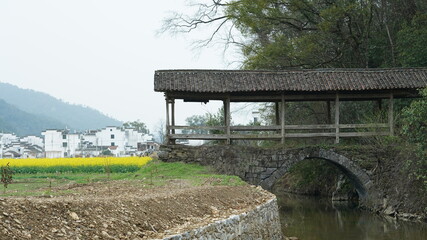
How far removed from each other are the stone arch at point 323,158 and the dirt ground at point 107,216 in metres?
9.70

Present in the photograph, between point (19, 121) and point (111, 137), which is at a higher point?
point (19, 121)

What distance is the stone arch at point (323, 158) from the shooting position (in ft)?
76.9

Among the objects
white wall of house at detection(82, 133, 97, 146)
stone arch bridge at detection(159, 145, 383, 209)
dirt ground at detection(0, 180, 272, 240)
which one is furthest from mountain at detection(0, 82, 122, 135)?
dirt ground at detection(0, 180, 272, 240)

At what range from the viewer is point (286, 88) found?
23688 mm

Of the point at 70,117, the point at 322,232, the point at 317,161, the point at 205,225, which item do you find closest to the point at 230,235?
the point at 205,225

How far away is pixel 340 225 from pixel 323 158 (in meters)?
3.14

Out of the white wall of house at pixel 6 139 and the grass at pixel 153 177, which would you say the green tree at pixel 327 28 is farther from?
the white wall of house at pixel 6 139

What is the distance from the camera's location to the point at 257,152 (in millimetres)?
23578

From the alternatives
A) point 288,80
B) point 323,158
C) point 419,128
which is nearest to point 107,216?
point 419,128

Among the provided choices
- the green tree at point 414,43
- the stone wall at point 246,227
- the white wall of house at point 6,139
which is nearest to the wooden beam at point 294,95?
the green tree at point 414,43

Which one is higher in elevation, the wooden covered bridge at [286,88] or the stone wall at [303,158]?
the wooden covered bridge at [286,88]

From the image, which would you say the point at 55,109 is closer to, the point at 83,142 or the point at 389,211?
the point at 83,142

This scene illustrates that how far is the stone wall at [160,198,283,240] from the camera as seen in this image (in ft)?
33.5

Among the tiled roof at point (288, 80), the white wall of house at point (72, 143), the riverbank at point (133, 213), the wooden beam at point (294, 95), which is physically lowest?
the riverbank at point (133, 213)
